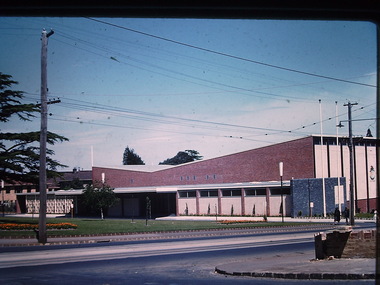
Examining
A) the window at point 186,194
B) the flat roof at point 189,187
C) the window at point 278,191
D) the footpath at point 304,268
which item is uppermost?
the flat roof at point 189,187

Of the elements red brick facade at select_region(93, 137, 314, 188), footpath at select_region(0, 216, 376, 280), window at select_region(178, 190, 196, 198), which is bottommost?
footpath at select_region(0, 216, 376, 280)

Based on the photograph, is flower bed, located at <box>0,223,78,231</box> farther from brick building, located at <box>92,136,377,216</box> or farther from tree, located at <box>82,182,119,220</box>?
brick building, located at <box>92,136,377,216</box>

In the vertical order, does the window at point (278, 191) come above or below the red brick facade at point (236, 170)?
below

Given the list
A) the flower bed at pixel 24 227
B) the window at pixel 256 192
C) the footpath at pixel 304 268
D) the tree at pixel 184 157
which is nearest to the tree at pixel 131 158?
the tree at pixel 184 157

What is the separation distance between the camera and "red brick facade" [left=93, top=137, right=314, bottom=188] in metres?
57.7

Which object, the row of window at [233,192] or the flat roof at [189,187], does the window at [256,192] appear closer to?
the row of window at [233,192]

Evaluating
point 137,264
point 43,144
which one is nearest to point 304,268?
point 137,264

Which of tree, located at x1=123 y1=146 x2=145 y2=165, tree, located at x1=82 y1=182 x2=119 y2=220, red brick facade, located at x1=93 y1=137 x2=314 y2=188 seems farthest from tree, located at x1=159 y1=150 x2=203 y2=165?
tree, located at x1=82 y1=182 x2=119 y2=220

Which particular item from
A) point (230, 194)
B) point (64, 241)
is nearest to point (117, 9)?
point (64, 241)

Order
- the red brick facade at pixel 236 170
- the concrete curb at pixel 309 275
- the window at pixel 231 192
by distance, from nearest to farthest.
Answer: the concrete curb at pixel 309 275 < the red brick facade at pixel 236 170 < the window at pixel 231 192

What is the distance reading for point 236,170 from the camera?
6366 centimetres

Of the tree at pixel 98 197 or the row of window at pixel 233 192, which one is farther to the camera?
the row of window at pixel 233 192

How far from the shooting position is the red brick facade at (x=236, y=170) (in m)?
57.7

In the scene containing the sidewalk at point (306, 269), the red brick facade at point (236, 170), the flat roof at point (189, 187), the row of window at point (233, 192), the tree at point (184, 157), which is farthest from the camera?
the tree at point (184, 157)
